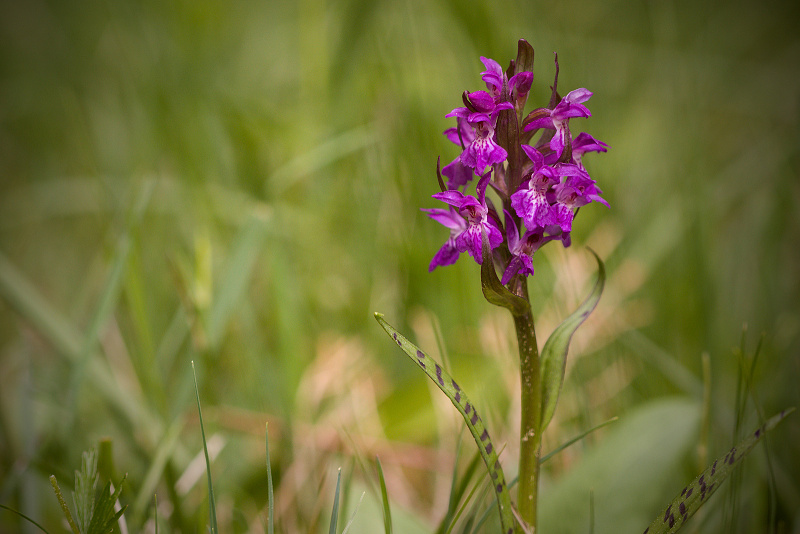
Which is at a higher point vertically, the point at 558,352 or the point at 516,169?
the point at 516,169

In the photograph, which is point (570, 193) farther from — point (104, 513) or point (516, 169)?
point (104, 513)

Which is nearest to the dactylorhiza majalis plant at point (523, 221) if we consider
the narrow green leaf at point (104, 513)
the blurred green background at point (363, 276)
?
the blurred green background at point (363, 276)

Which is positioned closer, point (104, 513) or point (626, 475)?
point (104, 513)

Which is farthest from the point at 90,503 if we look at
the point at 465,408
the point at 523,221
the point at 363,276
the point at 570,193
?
the point at 363,276

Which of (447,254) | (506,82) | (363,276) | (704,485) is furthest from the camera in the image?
(363,276)

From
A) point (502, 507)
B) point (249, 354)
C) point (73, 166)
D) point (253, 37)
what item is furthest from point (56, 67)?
point (502, 507)

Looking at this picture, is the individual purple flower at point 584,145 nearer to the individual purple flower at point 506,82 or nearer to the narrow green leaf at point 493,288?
the individual purple flower at point 506,82

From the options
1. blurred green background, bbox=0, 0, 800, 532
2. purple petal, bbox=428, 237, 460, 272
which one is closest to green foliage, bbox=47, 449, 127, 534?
blurred green background, bbox=0, 0, 800, 532
